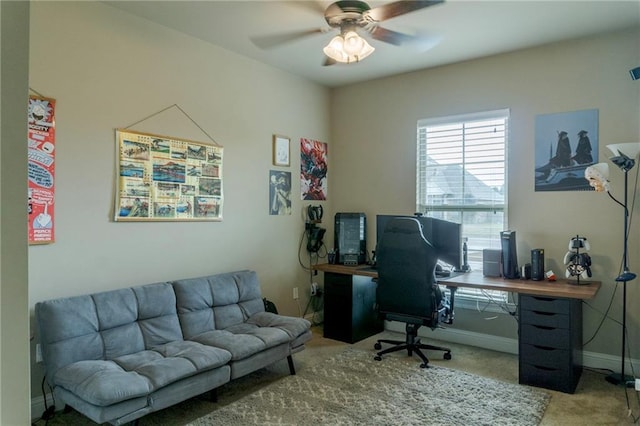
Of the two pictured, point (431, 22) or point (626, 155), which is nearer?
point (626, 155)

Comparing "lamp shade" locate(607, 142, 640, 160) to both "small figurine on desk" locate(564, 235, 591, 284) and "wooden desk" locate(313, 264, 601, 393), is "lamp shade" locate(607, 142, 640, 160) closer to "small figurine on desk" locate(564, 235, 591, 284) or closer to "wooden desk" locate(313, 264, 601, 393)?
"small figurine on desk" locate(564, 235, 591, 284)

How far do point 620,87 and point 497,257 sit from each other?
5.61ft

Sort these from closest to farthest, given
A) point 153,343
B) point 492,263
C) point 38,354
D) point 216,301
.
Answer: point 38,354
point 153,343
point 216,301
point 492,263

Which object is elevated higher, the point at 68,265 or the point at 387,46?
the point at 387,46

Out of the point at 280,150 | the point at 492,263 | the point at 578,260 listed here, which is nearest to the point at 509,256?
the point at 492,263

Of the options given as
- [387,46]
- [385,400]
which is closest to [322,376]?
[385,400]

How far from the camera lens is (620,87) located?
3.40m

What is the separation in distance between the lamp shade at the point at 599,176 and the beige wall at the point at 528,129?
1.14 ft

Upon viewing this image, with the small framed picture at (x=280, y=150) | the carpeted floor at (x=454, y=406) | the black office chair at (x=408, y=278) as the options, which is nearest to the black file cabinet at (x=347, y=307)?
the carpeted floor at (x=454, y=406)

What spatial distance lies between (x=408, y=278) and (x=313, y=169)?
194cm

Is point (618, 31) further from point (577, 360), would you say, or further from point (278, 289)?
point (278, 289)

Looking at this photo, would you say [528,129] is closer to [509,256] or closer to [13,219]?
[509,256]

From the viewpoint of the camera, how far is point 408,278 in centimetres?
345

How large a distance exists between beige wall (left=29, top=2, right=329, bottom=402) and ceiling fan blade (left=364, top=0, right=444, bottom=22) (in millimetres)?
1712
